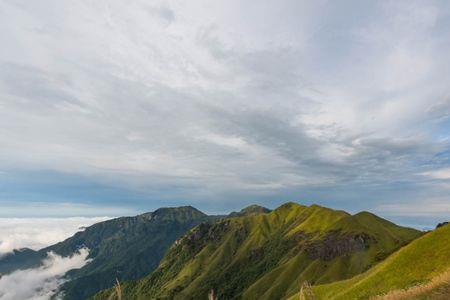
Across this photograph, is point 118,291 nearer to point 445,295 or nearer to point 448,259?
point 445,295

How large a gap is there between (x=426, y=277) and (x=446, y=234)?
63.1 ft

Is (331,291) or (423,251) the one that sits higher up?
(423,251)

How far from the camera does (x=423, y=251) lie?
65.1m

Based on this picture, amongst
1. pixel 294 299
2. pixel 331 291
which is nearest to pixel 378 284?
pixel 331 291

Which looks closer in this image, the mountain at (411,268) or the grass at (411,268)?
the mountain at (411,268)

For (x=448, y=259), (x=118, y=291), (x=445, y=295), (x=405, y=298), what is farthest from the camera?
(x=448, y=259)

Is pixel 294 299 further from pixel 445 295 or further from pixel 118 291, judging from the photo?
pixel 118 291

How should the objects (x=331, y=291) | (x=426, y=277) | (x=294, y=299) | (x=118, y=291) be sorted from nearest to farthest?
(x=118, y=291) < (x=426, y=277) < (x=331, y=291) < (x=294, y=299)

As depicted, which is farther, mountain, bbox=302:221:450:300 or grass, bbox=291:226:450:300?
grass, bbox=291:226:450:300

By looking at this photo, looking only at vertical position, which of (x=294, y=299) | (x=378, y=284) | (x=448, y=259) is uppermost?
(x=448, y=259)

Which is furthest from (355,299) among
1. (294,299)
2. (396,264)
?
(294,299)

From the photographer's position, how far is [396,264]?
64438 mm

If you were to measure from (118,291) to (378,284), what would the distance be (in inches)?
1874

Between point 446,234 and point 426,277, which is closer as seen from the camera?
point 426,277
